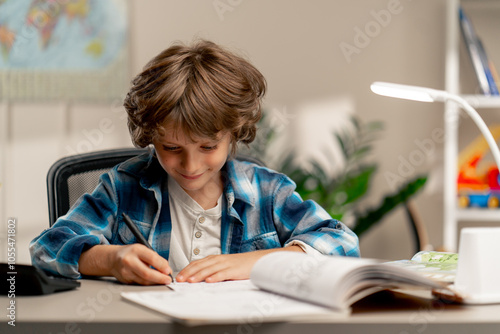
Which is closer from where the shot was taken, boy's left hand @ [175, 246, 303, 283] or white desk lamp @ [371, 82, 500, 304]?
white desk lamp @ [371, 82, 500, 304]

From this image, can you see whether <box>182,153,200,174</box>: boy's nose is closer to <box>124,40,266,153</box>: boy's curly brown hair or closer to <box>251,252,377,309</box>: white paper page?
<box>124,40,266,153</box>: boy's curly brown hair

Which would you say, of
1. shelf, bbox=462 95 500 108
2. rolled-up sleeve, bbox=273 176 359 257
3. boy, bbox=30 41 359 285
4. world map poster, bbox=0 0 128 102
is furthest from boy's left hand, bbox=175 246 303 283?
world map poster, bbox=0 0 128 102

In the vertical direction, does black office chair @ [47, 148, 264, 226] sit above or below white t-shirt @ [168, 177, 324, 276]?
above

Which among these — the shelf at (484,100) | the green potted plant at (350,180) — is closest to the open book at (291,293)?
the green potted plant at (350,180)

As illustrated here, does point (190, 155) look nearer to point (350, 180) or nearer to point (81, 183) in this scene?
point (81, 183)

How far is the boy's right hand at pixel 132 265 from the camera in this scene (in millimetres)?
899

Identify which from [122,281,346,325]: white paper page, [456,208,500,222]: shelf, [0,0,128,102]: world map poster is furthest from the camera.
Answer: [0,0,128,102]: world map poster

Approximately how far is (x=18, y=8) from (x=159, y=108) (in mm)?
2084

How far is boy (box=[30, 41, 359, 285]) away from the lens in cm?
109

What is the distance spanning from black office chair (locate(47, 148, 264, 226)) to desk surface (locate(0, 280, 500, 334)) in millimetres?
568

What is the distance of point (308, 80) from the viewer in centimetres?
297

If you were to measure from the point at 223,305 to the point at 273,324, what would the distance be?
2.9 inches

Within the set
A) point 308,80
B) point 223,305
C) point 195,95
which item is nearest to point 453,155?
point 308,80

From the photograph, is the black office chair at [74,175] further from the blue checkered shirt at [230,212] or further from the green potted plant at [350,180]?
the green potted plant at [350,180]
